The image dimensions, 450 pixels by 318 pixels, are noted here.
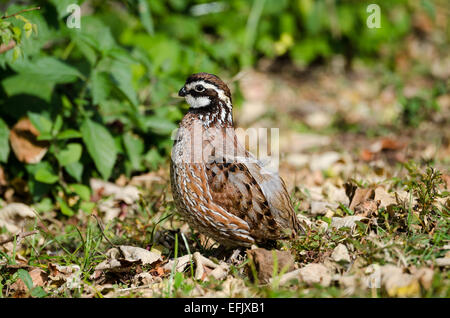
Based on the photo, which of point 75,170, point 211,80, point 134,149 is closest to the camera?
point 211,80

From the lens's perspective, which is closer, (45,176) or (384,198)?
(384,198)

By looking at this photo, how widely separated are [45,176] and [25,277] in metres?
1.72

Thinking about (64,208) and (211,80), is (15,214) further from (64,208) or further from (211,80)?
(211,80)

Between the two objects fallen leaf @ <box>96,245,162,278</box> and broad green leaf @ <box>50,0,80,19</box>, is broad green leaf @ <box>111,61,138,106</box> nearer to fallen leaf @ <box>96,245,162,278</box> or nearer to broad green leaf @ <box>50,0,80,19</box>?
broad green leaf @ <box>50,0,80,19</box>

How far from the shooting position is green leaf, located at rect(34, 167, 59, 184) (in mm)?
5352

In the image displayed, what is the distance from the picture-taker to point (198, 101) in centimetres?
430

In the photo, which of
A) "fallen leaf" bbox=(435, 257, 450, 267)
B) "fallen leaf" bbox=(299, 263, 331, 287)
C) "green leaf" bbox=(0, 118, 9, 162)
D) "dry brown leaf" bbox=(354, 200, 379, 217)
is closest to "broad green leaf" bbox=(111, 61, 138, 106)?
"green leaf" bbox=(0, 118, 9, 162)

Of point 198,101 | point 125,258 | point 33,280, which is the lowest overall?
point 33,280

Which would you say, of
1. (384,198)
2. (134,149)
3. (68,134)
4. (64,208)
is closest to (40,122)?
(68,134)

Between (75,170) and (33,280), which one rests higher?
(75,170)

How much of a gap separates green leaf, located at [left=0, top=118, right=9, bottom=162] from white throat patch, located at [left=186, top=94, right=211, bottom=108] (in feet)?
7.06

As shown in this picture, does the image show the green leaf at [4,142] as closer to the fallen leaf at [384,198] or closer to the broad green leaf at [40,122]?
the broad green leaf at [40,122]

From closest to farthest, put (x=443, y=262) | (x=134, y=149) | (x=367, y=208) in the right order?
(x=443, y=262), (x=367, y=208), (x=134, y=149)
